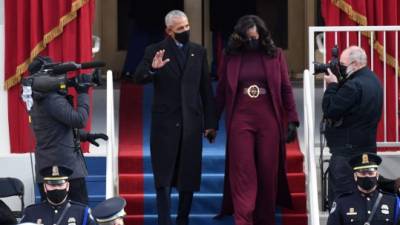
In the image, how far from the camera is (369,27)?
35.6ft

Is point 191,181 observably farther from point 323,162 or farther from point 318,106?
point 318,106

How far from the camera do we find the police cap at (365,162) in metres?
8.89

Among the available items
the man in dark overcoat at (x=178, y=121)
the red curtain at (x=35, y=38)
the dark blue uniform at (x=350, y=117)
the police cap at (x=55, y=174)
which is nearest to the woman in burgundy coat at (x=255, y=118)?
the man in dark overcoat at (x=178, y=121)

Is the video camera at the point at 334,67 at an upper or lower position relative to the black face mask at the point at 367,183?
upper

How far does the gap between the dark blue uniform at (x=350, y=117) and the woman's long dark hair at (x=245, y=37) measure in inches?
23.1

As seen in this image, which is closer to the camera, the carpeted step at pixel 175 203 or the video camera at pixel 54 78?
the video camera at pixel 54 78

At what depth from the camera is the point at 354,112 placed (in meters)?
9.88

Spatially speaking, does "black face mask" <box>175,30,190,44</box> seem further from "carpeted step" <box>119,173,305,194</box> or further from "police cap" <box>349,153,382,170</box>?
"police cap" <box>349,153,382,170</box>

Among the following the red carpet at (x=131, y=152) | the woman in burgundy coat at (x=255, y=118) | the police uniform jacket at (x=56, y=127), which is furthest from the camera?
the red carpet at (x=131, y=152)

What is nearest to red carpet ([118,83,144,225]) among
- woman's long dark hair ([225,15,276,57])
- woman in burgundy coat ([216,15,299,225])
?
woman in burgundy coat ([216,15,299,225])

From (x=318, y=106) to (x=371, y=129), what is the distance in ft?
9.87

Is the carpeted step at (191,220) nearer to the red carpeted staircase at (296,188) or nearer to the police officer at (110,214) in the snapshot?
the red carpeted staircase at (296,188)

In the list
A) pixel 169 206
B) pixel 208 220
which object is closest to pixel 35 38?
pixel 169 206

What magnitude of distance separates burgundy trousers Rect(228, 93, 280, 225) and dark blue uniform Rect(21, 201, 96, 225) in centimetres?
174
